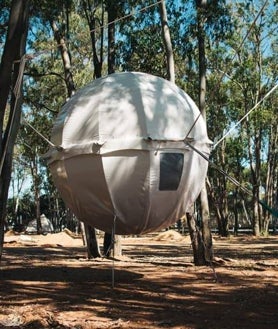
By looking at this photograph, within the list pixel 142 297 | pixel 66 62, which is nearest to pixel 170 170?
pixel 142 297

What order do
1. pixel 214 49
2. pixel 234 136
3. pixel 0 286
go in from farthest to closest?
1. pixel 234 136
2. pixel 214 49
3. pixel 0 286

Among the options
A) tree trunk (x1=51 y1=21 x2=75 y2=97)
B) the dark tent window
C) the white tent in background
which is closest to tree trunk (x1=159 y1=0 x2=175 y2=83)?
tree trunk (x1=51 y1=21 x2=75 y2=97)

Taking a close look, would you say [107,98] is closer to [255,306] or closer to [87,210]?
[87,210]

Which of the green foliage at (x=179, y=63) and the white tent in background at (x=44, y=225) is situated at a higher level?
the green foliage at (x=179, y=63)

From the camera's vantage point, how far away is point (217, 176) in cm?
4250

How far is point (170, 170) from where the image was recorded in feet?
25.7

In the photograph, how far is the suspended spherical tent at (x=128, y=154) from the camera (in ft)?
25.0

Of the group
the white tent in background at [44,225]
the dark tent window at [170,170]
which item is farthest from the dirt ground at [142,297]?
the white tent in background at [44,225]

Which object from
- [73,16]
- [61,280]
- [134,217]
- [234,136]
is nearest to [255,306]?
[134,217]

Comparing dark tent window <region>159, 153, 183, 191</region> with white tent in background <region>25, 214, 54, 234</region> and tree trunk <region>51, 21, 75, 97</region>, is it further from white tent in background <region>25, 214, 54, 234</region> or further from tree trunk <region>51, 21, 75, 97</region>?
white tent in background <region>25, 214, 54, 234</region>

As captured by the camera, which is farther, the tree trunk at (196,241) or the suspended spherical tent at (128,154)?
the tree trunk at (196,241)

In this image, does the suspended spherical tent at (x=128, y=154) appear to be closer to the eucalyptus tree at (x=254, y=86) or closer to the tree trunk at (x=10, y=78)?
the tree trunk at (x=10, y=78)

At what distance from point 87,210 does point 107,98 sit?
1.74m

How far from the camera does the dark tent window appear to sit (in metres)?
7.77
